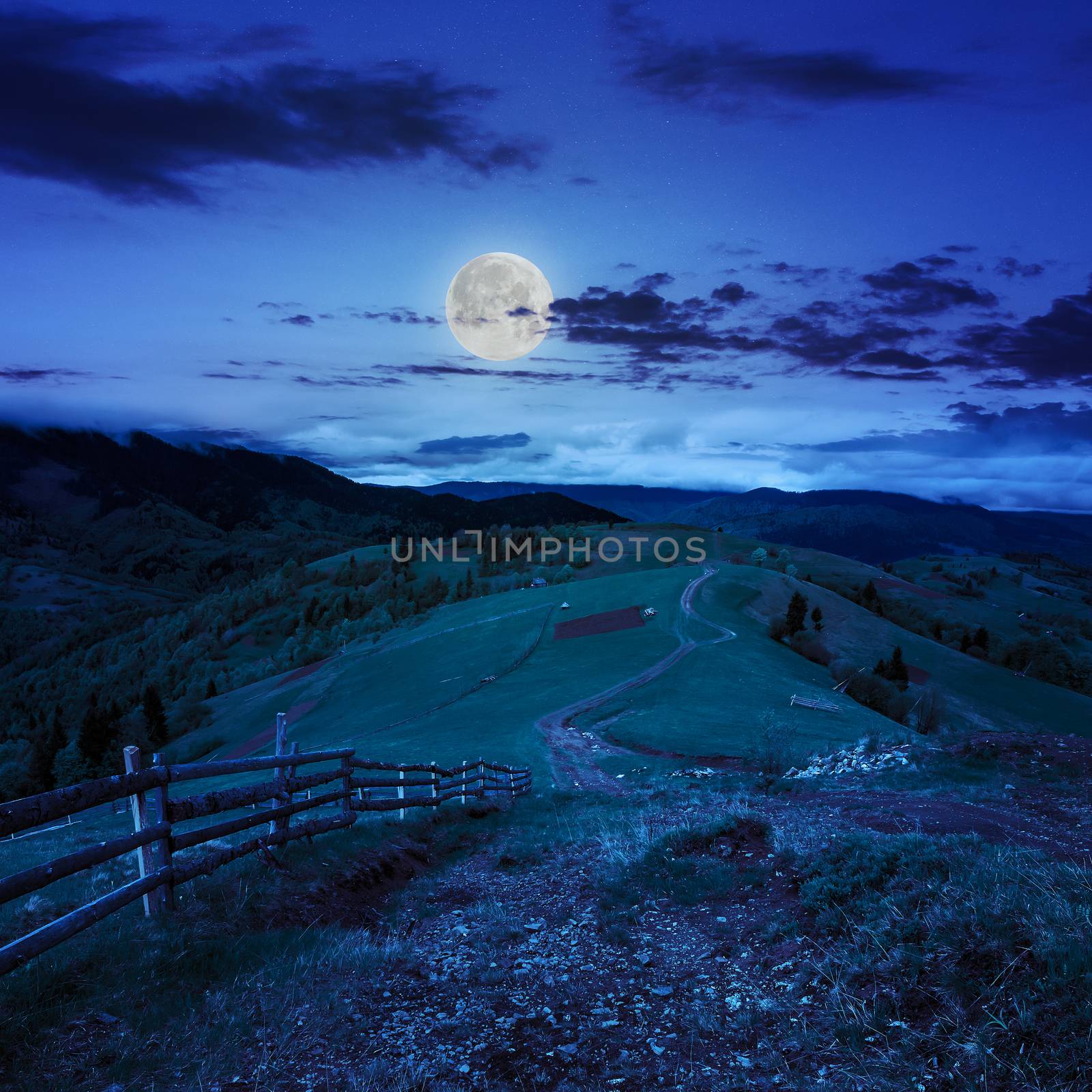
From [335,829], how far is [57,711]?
18356cm

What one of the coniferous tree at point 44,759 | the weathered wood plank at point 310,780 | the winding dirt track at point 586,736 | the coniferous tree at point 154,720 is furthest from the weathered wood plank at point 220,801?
the coniferous tree at point 44,759

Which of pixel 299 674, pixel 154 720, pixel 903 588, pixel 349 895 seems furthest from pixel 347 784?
pixel 903 588

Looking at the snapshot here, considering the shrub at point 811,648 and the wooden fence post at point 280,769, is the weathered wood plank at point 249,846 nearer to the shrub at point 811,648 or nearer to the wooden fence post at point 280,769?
the wooden fence post at point 280,769

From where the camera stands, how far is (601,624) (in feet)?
259

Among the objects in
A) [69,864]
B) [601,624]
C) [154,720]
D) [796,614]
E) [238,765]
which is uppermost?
[69,864]

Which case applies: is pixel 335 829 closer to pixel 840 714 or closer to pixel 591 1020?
pixel 591 1020

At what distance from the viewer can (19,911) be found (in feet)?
31.2

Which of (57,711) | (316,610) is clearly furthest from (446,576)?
(57,711)

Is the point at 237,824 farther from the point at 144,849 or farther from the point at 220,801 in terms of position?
the point at 144,849

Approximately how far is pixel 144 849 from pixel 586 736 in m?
34.6

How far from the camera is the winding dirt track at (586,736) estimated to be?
31.4m

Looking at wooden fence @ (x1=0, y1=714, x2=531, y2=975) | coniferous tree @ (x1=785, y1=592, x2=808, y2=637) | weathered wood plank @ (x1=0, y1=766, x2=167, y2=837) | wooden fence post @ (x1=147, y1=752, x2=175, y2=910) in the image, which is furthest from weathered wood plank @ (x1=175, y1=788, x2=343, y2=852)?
coniferous tree @ (x1=785, y1=592, x2=808, y2=637)

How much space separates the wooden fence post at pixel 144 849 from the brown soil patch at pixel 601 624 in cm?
6713

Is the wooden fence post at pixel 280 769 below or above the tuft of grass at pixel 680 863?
above
